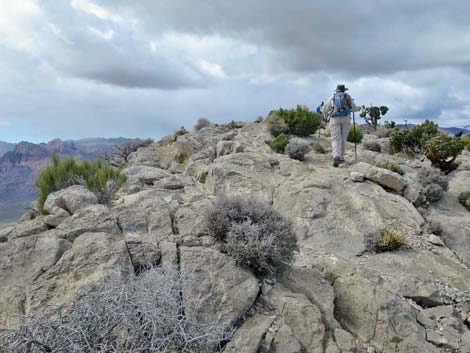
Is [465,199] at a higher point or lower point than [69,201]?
lower

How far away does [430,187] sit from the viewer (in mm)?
10891

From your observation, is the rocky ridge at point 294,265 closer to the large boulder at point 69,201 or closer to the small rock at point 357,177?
the large boulder at point 69,201

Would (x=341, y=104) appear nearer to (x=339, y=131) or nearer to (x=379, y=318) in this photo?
(x=339, y=131)

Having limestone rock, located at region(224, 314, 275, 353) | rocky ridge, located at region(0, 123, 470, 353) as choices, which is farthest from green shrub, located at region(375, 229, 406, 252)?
limestone rock, located at region(224, 314, 275, 353)

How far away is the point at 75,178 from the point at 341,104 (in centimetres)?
932

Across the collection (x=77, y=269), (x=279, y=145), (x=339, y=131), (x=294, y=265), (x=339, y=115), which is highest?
(x=339, y=115)

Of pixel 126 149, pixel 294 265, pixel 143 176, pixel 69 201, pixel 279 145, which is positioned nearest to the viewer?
pixel 294 265

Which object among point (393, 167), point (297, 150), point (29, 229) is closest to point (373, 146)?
point (393, 167)

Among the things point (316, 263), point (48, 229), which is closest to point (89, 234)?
point (48, 229)

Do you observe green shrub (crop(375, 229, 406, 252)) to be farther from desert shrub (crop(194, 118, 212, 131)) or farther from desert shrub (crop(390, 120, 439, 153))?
desert shrub (crop(194, 118, 212, 131))

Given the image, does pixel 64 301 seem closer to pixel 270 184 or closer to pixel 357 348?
pixel 357 348

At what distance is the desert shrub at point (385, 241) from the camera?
7925 millimetres

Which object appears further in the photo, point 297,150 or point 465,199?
point 297,150

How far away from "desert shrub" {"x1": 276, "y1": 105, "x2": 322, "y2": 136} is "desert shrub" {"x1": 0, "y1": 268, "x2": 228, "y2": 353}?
15166 mm
